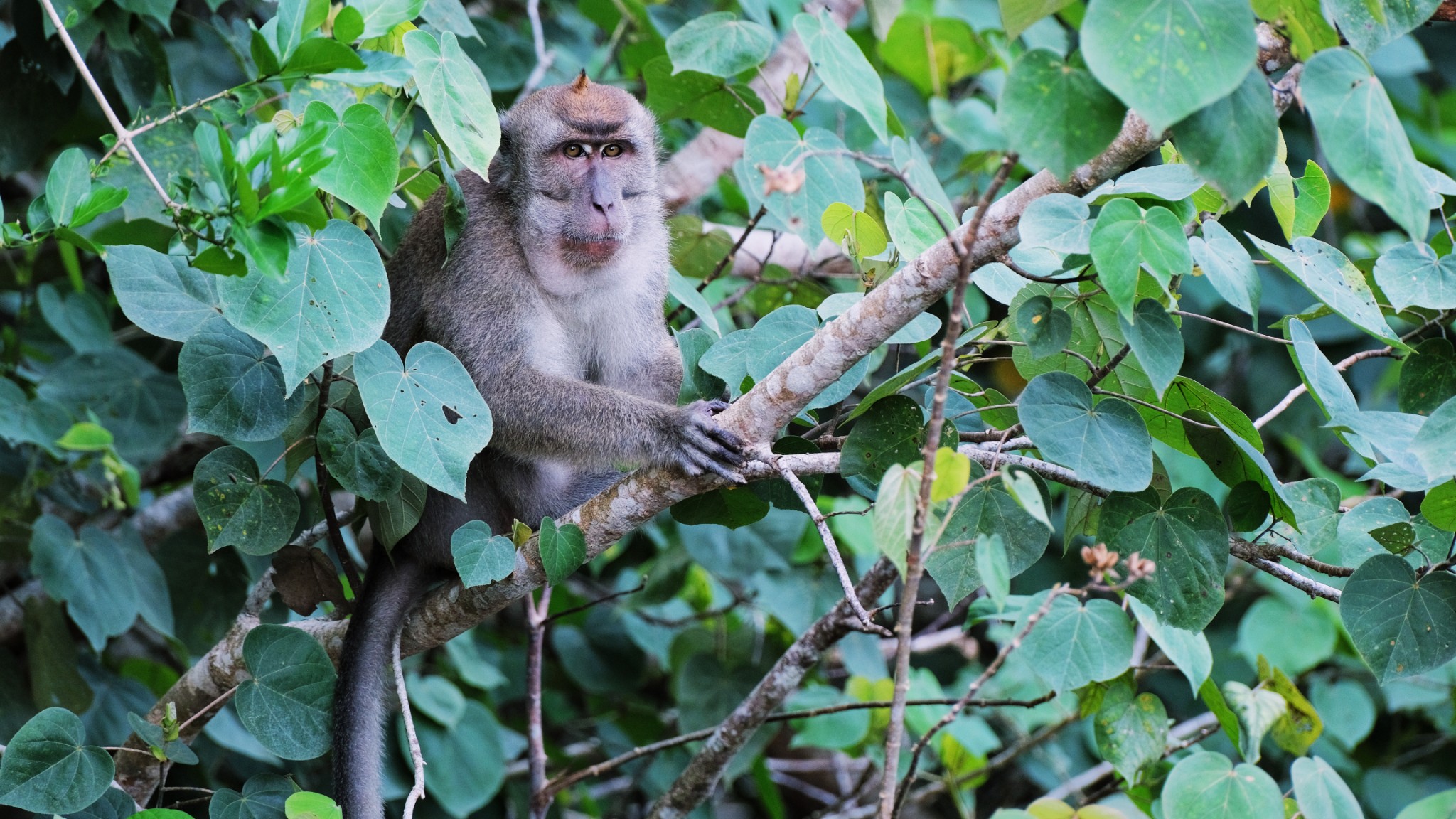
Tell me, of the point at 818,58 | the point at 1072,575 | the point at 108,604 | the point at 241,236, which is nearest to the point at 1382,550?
the point at 818,58

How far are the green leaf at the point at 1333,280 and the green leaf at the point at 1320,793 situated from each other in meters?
0.81

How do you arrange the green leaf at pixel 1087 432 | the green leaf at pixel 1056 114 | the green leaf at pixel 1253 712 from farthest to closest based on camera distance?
the green leaf at pixel 1253 712, the green leaf at pixel 1087 432, the green leaf at pixel 1056 114

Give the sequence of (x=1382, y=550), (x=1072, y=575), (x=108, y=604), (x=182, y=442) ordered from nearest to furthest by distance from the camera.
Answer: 1. (x=1382, y=550)
2. (x=108, y=604)
3. (x=182, y=442)
4. (x=1072, y=575)

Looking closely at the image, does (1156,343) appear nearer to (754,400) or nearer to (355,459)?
(754,400)

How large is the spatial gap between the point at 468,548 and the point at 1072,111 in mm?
1470

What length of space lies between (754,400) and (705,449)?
0.25 metres

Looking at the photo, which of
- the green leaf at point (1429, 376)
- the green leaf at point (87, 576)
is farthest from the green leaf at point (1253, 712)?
the green leaf at point (87, 576)

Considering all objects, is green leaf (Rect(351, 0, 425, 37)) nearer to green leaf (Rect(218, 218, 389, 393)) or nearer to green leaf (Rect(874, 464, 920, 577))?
green leaf (Rect(218, 218, 389, 393))

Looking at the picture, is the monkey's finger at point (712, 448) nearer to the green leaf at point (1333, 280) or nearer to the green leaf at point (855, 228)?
the green leaf at point (855, 228)

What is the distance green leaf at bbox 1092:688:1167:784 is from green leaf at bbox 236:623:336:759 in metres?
1.67

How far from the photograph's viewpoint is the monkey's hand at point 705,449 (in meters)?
2.55

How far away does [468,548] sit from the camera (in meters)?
2.45

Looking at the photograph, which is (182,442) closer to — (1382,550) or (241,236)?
(241,236)

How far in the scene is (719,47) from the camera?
2.95 m
